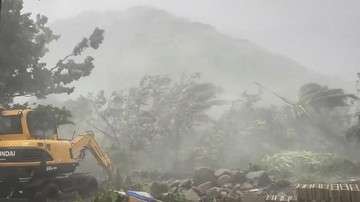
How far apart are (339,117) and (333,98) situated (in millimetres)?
2037

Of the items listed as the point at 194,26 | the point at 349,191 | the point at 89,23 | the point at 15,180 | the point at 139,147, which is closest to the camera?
the point at 349,191

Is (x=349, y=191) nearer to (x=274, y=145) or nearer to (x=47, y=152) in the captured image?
(x=47, y=152)

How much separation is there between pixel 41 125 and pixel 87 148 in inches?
88.1

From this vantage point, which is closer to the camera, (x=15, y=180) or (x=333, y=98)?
(x=15, y=180)

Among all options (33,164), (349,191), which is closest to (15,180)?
(33,164)

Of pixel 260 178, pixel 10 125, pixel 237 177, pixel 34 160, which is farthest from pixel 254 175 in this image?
pixel 10 125

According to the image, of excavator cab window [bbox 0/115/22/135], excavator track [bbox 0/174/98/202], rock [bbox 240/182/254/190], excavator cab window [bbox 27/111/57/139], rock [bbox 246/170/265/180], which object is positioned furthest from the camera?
rock [bbox 246/170/265/180]

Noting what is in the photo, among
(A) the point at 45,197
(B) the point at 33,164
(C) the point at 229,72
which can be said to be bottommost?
(A) the point at 45,197

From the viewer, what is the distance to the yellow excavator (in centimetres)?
1064

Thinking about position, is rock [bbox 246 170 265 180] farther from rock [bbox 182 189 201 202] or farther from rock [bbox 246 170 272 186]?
rock [bbox 182 189 201 202]

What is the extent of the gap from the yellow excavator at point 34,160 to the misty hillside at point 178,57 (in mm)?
34261

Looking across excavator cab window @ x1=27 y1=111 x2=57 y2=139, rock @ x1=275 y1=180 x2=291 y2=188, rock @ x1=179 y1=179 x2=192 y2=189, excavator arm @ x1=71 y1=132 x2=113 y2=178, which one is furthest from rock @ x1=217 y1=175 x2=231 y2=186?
excavator cab window @ x1=27 y1=111 x2=57 y2=139

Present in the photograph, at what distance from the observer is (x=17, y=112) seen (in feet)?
37.2

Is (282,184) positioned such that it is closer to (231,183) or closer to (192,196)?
(231,183)
